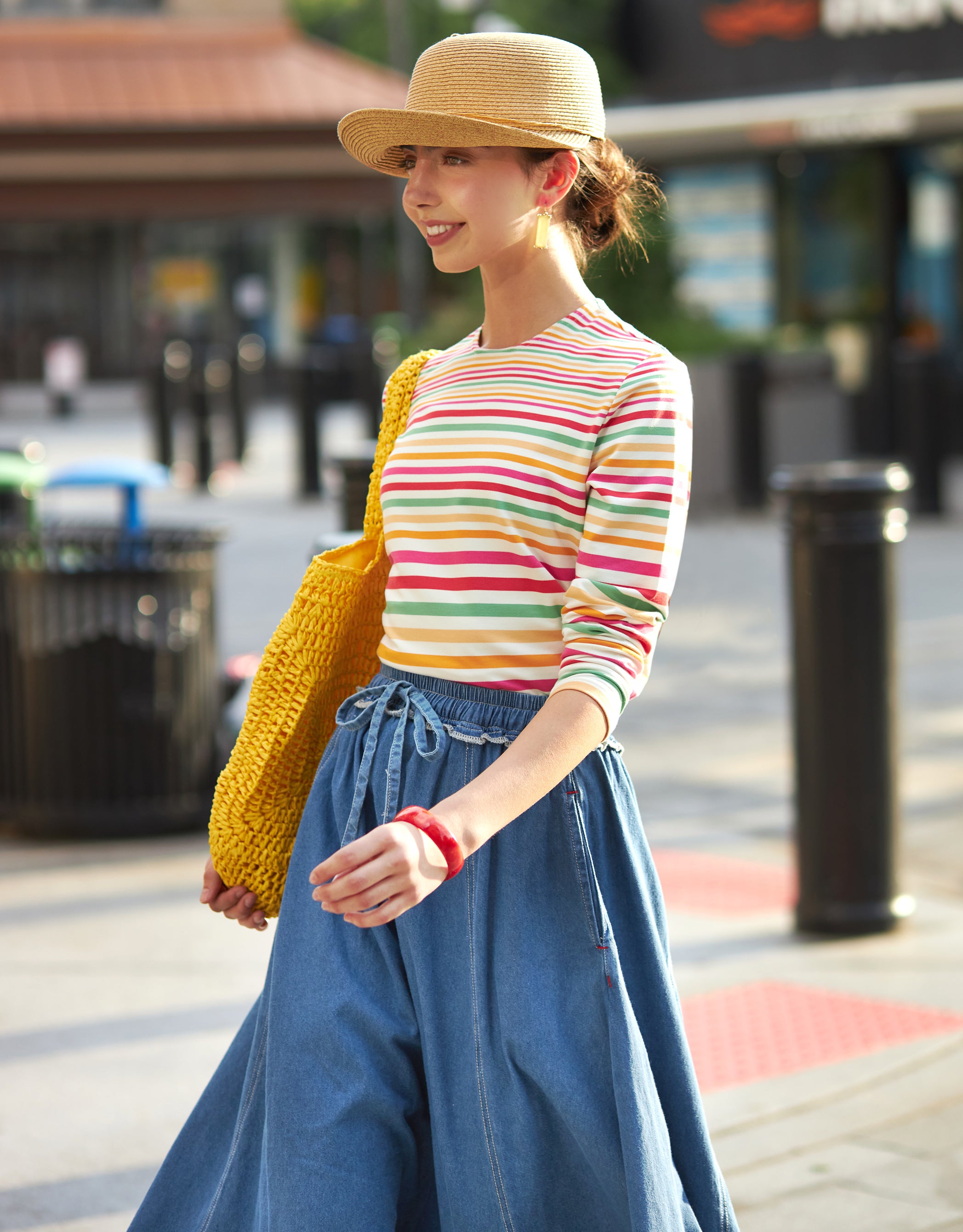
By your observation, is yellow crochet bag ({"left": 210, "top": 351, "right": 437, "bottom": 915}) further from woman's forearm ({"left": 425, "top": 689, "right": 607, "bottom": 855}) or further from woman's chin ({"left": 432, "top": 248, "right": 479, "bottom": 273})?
woman's forearm ({"left": 425, "top": 689, "right": 607, "bottom": 855})

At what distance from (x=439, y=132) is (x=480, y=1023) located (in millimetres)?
1065

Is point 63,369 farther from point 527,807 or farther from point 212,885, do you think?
point 527,807

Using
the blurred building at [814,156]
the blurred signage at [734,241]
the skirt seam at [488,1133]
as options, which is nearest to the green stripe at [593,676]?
the skirt seam at [488,1133]

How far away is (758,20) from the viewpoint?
63.0 feet

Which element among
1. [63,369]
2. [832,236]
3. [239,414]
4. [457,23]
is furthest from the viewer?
[457,23]

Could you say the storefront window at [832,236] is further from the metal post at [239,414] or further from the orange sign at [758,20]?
the metal post at [239,414]

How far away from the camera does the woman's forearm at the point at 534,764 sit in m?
1.93

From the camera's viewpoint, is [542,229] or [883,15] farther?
[883,15]

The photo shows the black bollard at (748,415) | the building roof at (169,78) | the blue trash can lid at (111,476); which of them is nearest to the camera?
the blue trash can lid at (111,476)

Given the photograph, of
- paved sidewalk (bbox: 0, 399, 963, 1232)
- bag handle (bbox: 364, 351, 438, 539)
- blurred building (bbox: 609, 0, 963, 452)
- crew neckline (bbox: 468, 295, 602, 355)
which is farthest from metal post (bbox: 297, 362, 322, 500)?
crew neckline (bbox: 468, 295, 602, 355)

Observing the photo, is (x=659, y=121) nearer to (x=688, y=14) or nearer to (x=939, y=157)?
(x=688, y=14)

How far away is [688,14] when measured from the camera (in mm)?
19938

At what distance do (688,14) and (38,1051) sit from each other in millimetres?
18050

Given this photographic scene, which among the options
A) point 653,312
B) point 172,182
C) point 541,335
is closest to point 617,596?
point 541,335
